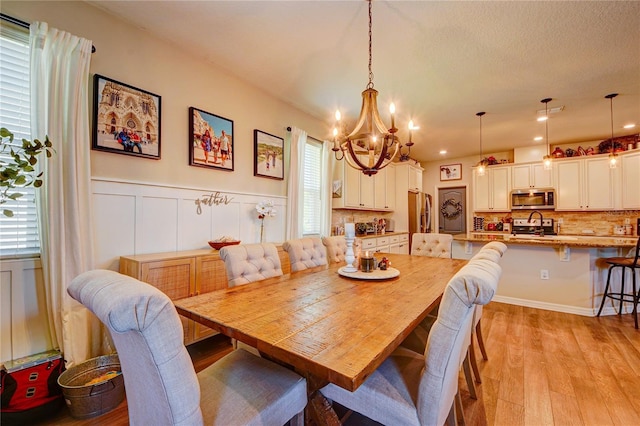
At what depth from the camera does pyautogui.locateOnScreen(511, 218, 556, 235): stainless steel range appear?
18.1 ft

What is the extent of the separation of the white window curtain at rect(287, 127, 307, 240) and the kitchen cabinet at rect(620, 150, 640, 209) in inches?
217

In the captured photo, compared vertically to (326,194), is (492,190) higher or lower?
higher

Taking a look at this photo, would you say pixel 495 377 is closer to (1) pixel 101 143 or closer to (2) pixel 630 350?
(2) pixel 630 350

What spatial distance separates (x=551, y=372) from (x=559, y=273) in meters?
1.85

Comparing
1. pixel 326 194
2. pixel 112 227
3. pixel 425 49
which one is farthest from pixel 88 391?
pixel 425 49

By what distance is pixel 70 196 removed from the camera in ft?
6.26

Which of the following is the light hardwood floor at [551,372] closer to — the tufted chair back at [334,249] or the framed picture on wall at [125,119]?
the tufted chair back at [334,249]

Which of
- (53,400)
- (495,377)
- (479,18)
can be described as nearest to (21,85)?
(53,400)

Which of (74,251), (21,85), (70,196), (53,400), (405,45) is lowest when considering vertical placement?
(53,400)

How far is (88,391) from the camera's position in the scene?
1.63 meters

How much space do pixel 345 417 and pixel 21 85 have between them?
2949 mm

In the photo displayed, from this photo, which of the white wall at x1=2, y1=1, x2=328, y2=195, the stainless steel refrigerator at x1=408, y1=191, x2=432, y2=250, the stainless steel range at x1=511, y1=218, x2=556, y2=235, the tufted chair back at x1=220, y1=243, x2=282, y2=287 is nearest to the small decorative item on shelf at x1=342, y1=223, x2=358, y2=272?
the tufted chair back at x1=220, y1=243, x2=282, y2=287

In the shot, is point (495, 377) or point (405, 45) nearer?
point (495, 377)

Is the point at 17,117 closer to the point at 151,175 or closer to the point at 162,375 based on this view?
the point at 151,175
